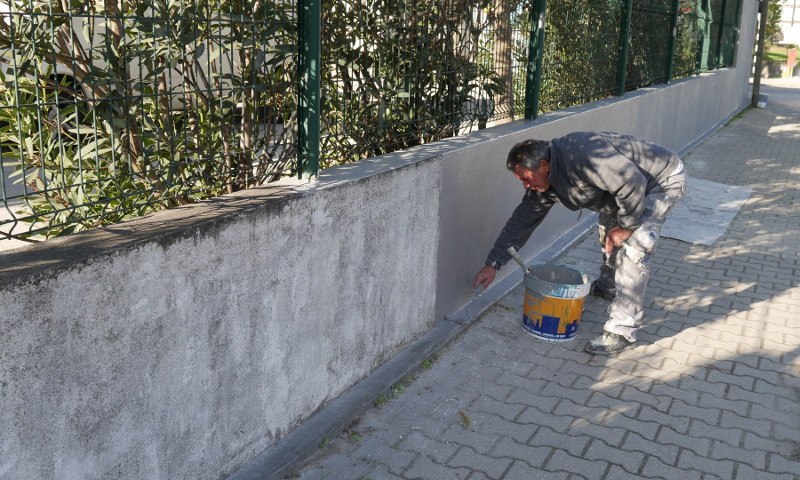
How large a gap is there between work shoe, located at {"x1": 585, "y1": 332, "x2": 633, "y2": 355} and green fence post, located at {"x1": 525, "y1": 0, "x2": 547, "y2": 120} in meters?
2.12

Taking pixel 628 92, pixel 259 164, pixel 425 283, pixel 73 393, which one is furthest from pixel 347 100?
pixel 628 92

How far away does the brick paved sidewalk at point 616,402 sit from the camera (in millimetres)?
3381

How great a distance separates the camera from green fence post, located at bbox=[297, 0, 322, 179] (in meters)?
3.35

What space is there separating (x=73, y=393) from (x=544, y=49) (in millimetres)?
5046

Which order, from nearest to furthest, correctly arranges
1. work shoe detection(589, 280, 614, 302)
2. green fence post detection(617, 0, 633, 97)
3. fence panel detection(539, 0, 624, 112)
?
work shoe detection(589, 280, 614, 302) < fence panel detection(539, 0, 624, 112) < green fence post detection(617, 0, 633, 97)

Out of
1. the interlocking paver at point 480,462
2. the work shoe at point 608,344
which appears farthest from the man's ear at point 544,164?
the interlocking paver at point 480,462

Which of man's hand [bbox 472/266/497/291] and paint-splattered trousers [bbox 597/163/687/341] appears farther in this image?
man's hand [bbox 472/266/497/291]

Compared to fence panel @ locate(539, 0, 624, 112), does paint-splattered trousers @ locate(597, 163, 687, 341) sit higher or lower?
lower

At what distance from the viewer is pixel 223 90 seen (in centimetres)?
314

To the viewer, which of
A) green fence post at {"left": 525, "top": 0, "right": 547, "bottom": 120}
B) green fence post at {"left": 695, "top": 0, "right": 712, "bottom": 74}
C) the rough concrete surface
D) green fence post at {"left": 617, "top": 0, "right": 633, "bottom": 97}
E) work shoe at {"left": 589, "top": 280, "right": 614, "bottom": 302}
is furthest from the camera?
green fence post at {"left": 695, "top": 0, "right": 712, "bottom": 74}

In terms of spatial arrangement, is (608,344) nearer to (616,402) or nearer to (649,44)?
(616,402)

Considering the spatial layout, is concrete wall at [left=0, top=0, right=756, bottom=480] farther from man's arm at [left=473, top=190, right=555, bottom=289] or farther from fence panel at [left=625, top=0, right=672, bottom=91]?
fence panel at [left=625, top=0, right=672, bottom=91]

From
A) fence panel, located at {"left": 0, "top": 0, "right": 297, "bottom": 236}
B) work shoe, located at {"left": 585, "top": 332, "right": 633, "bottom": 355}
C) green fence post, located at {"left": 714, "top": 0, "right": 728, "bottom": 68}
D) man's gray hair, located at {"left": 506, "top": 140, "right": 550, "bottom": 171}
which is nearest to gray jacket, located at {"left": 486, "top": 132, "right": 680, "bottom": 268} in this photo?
man's gray hair, located at {"left": 506, "top": 140, "right": 550, "bottom": 171}

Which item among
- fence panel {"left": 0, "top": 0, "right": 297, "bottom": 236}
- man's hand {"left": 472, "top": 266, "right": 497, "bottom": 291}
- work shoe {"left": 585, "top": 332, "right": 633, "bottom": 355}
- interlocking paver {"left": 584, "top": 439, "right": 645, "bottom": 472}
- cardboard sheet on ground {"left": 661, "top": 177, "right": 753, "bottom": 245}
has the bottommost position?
interlocking paver {"left": 584, "top": 439, "right": 645, "bottom": 472}
